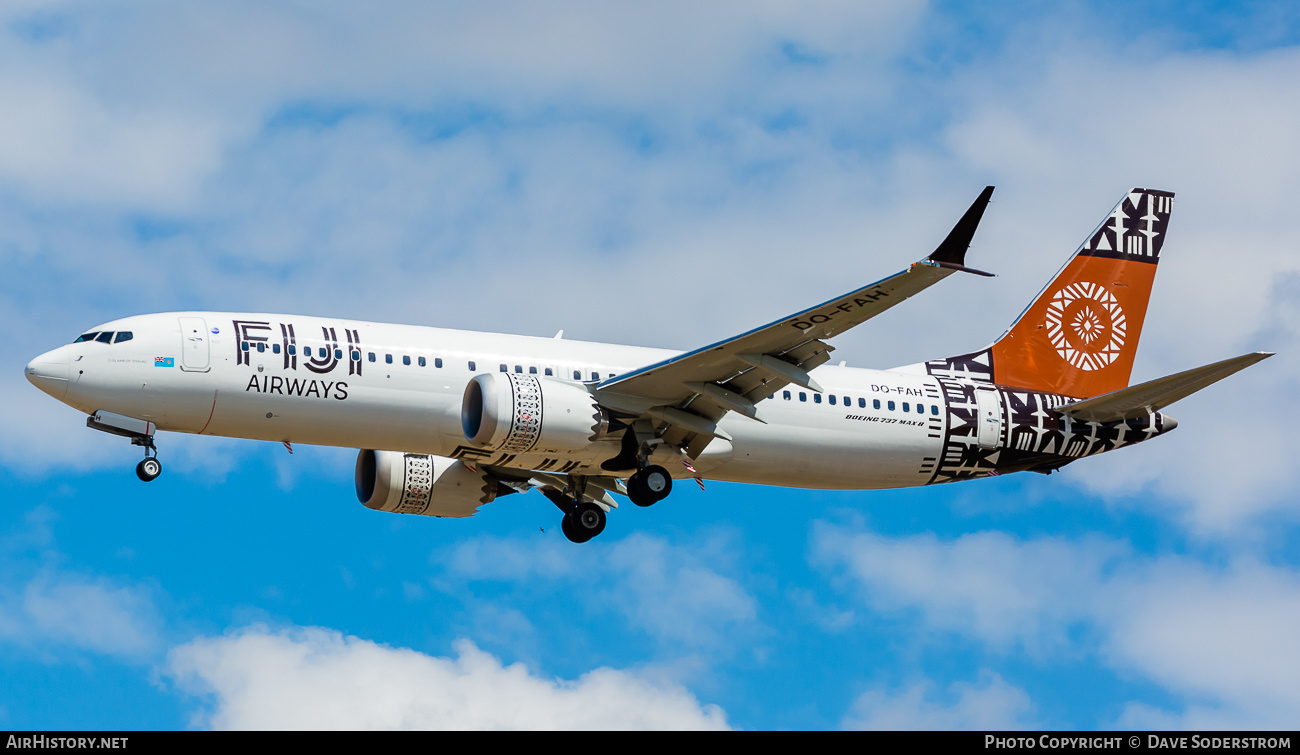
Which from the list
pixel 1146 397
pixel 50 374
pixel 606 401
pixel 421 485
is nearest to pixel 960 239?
pixel 606 401

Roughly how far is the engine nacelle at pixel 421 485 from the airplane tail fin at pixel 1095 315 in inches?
531

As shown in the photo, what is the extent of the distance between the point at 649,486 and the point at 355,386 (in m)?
6.73

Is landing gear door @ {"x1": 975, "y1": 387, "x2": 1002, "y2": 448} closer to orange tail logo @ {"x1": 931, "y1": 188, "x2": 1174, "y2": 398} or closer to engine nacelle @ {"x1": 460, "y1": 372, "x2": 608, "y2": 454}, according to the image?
orange tail logo @ {"x1": 931, "y1": 188, "x2": 1174, "y2": 398}

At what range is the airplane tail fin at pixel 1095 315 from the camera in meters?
39.2

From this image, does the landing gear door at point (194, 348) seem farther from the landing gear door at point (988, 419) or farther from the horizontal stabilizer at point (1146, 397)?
the horizontal stabilizer at point (1146, 397)

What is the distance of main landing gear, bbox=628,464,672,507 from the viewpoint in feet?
109

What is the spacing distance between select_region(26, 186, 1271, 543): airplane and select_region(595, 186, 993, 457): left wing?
0.04 metres

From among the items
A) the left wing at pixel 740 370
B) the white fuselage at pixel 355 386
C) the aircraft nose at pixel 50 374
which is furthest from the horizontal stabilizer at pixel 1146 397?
the aircraft nose at pixel 50 374

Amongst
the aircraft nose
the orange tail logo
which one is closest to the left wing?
the orange tail logo

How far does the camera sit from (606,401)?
33031 millimetres

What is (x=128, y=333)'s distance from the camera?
103 ft
